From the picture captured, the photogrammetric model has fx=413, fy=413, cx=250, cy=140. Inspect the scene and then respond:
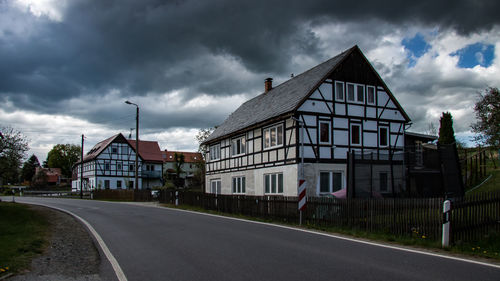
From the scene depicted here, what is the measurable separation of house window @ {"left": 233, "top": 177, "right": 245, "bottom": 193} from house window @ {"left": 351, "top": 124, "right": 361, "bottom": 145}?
837 centimetres

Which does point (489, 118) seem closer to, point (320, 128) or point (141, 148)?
point (320, 128)

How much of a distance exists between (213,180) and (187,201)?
20.3 ft

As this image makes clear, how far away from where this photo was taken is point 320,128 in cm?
2355

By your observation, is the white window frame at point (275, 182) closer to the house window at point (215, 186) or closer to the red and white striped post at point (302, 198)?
the red and white striped post at point (302, 198)

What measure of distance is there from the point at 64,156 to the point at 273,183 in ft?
362

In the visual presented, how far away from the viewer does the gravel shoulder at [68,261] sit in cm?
711

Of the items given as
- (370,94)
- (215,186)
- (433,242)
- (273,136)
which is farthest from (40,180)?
(433,242)

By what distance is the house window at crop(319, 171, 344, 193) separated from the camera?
22734mm

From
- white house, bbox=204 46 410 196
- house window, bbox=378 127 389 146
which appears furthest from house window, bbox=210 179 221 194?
house window, bbox=378 127 389 146

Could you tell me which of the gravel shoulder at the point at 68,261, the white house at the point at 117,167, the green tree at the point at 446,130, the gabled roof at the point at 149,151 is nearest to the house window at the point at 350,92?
the gravel shoulder at the point at 68,261

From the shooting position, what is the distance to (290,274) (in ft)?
21.9

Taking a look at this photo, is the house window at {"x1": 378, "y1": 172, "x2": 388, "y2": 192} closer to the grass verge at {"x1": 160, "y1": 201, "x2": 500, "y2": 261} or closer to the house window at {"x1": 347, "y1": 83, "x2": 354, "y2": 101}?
the grass verge at {"x1": 160, "y1": 201, "x2": 500, "y2": 261}

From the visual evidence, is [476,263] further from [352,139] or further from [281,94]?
[281,94]

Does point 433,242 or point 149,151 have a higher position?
point 149,151
